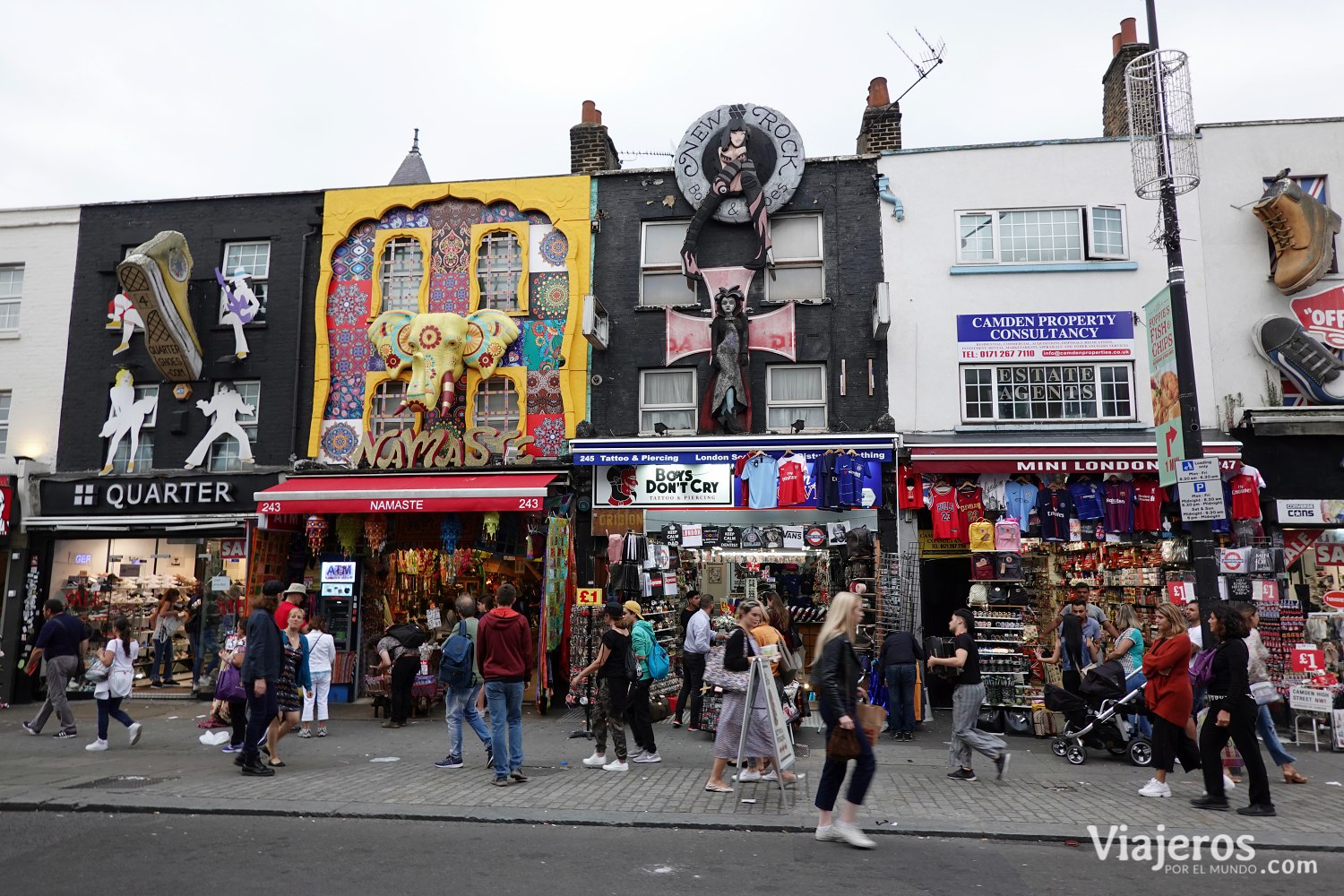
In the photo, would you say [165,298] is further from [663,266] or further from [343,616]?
[663,266]

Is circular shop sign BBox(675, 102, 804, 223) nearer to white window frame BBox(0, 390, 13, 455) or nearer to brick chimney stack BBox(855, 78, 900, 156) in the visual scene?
brick chimney stack BBox(855, 78, 900, 156)

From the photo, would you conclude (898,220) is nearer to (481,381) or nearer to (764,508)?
(764,508)

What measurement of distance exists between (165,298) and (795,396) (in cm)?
1108

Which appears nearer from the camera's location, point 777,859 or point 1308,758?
point 777,859

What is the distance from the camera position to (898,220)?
16.3m

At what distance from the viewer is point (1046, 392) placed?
1576 centimetres

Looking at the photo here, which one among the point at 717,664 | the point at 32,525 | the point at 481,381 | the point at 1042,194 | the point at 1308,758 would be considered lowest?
the point at 1308,758

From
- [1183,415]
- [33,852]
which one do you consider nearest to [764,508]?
[1183,415]

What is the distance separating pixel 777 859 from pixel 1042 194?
13.4 m

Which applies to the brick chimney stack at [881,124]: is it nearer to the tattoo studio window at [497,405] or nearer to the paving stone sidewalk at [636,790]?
the tattoo studio window at [497,405]

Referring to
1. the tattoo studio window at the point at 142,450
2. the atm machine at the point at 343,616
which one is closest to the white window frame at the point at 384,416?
the atm machine at the point at 343,616

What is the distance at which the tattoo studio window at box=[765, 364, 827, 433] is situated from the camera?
52.5 feet

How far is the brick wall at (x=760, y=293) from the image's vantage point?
52.3ft

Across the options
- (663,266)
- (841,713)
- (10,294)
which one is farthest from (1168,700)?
(10,294)
